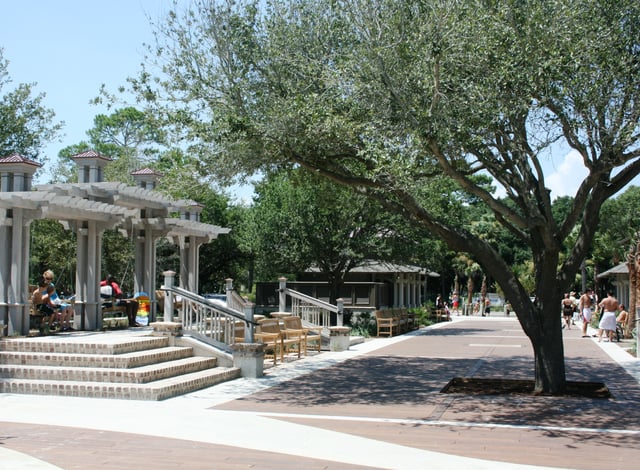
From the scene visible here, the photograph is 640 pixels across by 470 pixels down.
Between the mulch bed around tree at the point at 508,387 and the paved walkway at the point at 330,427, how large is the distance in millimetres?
303

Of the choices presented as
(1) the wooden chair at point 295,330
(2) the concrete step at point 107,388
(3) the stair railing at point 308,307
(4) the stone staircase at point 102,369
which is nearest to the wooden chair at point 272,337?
(1) the wooden chair at point 295,330

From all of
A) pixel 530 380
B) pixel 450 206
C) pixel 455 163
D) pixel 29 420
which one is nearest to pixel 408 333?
pixel 450 206

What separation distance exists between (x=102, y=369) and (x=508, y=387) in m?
7.29

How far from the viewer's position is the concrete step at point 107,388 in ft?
37.3

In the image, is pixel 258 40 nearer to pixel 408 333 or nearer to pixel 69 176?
pixel 408 333

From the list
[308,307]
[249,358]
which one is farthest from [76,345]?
[308,307]

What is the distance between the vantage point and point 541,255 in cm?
1260

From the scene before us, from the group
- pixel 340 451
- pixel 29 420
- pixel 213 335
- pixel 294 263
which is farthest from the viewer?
pixel 294 263

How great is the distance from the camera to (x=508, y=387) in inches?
511

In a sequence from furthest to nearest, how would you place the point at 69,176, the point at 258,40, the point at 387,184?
the point at 69,176 → the point at 258,40 → the point at 387,184

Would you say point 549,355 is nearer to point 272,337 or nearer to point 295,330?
point 272,337

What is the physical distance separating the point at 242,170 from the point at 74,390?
16.6ft

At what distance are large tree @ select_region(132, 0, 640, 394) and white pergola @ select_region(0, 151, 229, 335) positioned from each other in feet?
10.8

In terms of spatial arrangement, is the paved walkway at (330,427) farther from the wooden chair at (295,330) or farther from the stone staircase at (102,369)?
the wooden chair at (295,330)
